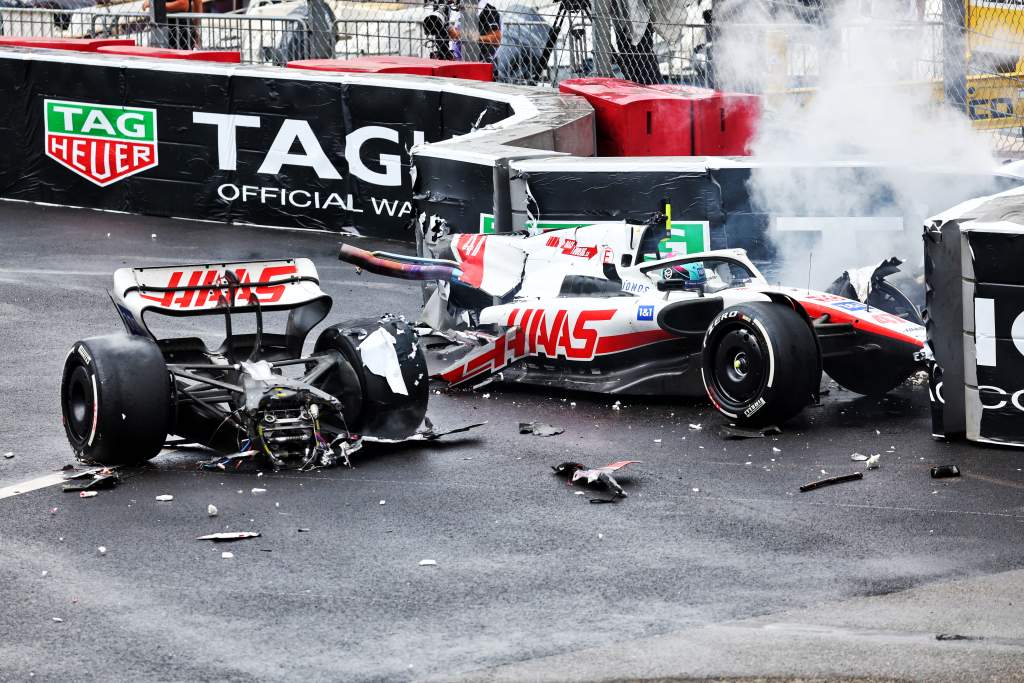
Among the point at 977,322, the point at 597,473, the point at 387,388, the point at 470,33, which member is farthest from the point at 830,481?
the point at 470,33

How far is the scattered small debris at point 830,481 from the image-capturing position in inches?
313

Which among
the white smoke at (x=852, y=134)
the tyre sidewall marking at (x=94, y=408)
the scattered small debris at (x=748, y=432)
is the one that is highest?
the white smoke at (x=852, y=134)

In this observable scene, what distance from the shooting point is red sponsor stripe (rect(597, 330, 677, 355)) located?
396 inches

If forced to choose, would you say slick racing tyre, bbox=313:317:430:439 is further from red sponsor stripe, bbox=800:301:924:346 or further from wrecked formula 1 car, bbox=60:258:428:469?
red sponsor stripe, bbox=800:301:924:346

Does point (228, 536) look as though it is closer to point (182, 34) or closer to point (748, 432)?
point (748, 432)

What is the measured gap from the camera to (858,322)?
9.48 meters

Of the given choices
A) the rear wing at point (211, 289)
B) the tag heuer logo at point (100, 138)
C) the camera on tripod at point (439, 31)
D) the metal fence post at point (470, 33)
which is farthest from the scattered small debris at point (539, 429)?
the tag heuer logo at point (100, 138)

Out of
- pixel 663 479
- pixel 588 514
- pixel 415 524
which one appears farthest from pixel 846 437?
pixel 415 524

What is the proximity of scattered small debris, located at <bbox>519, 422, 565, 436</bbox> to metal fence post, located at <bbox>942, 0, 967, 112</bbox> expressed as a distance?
4.57 metres

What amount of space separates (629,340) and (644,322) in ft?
0.55

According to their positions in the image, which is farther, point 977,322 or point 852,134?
point 852,134

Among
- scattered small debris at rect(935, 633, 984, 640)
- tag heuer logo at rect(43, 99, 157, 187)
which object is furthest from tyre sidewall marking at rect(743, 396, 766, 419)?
tag heuer logo at rect(43, 99, 157, 187)

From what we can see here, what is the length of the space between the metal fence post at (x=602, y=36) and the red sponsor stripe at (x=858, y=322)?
637 cm

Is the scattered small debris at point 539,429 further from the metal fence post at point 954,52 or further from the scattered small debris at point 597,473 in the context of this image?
the metal fence post at point 954,52
